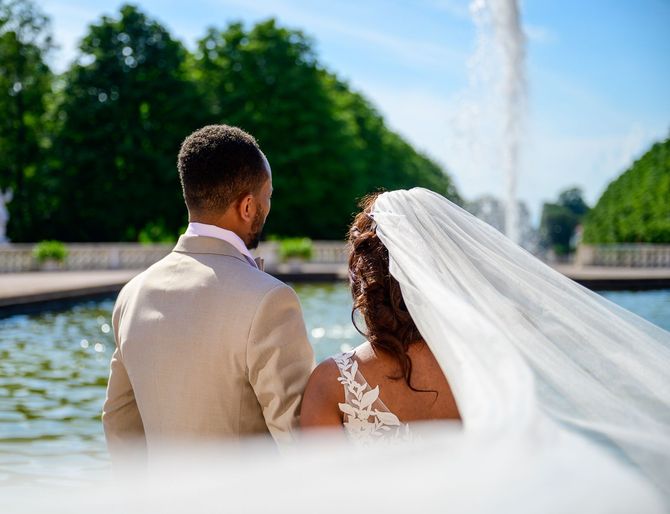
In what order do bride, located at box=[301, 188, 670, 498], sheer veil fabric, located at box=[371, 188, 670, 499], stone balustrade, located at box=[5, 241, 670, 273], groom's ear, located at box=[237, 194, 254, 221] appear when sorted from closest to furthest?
sheer veil fabric, located at box=[371, 188, 670, 499] → bride, located at box=[301, 188, 670, 498] → groom's ear, located at box=[237, 194, 254, 221] → stone balustrade, located at box=[5, 241, 670, 273]

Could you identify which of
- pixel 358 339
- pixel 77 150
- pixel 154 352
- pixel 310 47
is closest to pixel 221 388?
pixel 154 352

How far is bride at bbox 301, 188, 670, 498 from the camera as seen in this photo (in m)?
2.31

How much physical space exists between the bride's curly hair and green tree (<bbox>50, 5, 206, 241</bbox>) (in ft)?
105

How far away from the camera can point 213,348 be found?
Result: 8.38ft

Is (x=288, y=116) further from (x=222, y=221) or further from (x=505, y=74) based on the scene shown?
(x=222, y=221)

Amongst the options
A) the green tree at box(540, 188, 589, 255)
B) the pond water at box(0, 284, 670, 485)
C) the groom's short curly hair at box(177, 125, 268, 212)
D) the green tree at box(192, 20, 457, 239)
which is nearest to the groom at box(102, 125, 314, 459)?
the groom's short curly hair at box(177, 125, 268, 212)

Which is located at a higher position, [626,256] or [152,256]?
[626,256]

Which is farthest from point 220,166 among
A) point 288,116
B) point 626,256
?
point 288,116

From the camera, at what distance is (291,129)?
37.4 metres

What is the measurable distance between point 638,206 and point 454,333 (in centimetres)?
5229

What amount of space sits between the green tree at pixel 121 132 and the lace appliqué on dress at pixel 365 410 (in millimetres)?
32329

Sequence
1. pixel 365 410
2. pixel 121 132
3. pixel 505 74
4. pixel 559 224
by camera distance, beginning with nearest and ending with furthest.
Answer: pixel 365 410, pixel 505 74, pixel 121 132, pixel 559 224

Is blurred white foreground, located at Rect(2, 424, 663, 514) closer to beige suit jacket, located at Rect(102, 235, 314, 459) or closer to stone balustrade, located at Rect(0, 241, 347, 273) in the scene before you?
beige suit jacket, located at Rect(102, 235, 314, 459)

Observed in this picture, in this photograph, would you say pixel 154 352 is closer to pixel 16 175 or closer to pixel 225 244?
pixel 225 244
